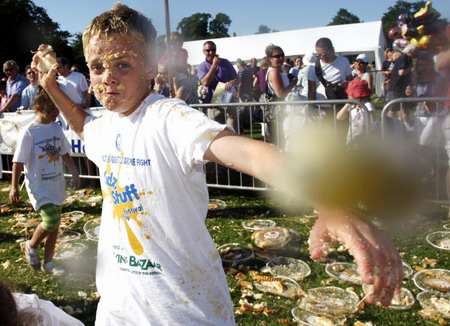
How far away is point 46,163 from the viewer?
A: 4.78 m

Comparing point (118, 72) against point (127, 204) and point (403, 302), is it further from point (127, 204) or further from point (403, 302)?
point (403, 302)

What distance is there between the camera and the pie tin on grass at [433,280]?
12.7ft

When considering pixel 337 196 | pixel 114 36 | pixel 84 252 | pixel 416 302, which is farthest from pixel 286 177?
pixel 84 252

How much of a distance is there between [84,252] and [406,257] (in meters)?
3.45

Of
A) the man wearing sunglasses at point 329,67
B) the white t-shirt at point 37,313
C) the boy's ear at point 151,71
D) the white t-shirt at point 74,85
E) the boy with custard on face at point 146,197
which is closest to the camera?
the white t-shirt at point 37,313

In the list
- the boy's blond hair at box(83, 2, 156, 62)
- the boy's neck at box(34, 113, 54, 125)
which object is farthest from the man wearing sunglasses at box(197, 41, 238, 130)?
the boy's blond hair at box(83, 2, 156, 62)

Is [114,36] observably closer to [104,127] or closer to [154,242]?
[104,127]

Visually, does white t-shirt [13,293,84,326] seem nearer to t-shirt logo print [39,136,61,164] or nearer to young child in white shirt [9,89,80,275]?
young child in white shirt [9,89,80,275]

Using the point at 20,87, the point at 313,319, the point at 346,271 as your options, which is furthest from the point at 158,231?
the point at 20,87

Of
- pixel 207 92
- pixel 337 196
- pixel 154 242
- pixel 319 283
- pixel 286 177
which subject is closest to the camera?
pixel 337 196

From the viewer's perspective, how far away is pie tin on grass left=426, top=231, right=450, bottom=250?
4.74 metres

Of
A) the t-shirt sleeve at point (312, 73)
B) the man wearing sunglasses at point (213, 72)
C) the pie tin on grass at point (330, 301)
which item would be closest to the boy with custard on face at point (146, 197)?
the pie tin on grass at point (330, 301)

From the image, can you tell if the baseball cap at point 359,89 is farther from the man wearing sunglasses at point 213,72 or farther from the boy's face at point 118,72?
the boy's face at point 118,72

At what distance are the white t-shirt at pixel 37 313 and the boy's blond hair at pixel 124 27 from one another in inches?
43.6
